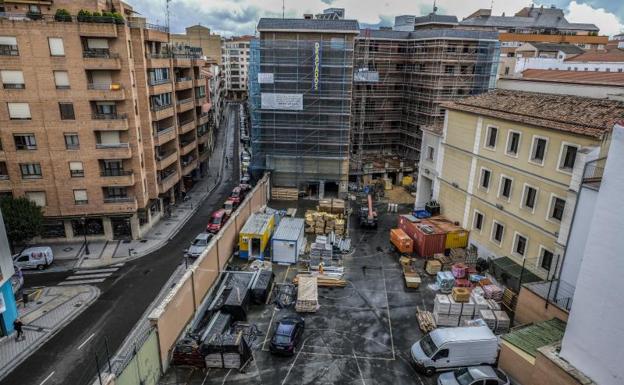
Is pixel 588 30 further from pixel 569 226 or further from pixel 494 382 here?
pixel 494 382

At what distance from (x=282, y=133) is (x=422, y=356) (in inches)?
1192

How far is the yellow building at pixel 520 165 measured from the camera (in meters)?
24.6

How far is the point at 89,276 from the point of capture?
101 ft

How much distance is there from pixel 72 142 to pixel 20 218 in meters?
7.49

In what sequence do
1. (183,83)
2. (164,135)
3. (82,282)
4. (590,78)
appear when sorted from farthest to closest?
(183,83) → (164,135) → (590,78) → (82,282)

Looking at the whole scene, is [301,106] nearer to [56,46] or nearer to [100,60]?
[100,60]

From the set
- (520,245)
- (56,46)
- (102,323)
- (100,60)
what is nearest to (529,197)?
(520,245)

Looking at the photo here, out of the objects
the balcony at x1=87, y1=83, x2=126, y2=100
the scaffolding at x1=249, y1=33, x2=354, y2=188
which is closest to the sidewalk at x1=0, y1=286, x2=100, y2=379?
the balcony at x1=87, y1=83, x2=126, y2=100

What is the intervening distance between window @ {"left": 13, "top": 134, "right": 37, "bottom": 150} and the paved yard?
23.4m

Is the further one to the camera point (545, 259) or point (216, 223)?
point (216, 223)

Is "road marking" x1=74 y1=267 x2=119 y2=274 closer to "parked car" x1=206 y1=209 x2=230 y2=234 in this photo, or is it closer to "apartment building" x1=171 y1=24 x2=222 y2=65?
"parked car" x1=206 y1=209 x2=230 y2=234

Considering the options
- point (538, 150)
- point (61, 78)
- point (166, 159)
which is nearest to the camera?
point (538, 150)

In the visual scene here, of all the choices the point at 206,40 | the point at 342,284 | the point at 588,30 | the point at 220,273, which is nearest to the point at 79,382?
the point at 220,273

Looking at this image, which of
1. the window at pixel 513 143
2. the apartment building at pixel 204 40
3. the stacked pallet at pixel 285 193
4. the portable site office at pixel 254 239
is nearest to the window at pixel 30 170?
the portable site office at pixel 254 239
